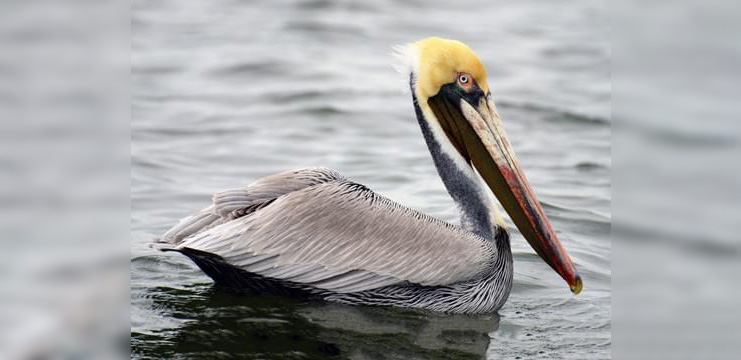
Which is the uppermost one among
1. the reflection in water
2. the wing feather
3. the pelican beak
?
the pelican beak

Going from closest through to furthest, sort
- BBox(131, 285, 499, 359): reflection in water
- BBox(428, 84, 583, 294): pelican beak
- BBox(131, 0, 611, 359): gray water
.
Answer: BBox(131, 285, 499, 359): reflection in water → BBox(131, 0, 611, 359): gray water → BBox(428, 84, 583, 294): pelican beak

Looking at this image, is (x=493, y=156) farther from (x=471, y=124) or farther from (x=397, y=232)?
(x=397, y=232)

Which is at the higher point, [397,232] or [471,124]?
[471,124]

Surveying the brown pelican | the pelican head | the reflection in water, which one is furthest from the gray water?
the pelican head

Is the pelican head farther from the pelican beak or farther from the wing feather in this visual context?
the wing feather

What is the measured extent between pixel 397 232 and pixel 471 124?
0.68 m

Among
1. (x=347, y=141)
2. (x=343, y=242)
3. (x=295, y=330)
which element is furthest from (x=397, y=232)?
(x=347, y=141)

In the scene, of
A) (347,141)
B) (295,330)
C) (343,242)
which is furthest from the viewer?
(347,141)

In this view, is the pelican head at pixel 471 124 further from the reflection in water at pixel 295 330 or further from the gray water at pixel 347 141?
the reflection in water at pixel 295 330

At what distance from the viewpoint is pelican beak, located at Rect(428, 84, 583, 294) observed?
4301 mm

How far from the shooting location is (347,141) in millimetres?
7660
